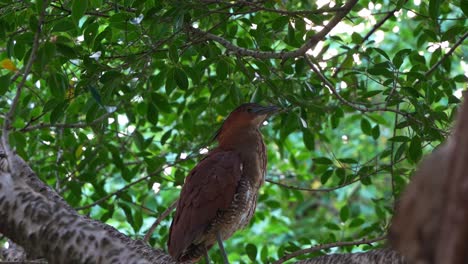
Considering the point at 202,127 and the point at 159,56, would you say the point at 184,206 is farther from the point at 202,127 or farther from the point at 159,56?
the point at 202,127

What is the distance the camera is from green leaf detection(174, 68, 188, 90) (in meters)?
3.64

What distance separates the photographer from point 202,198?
396cm

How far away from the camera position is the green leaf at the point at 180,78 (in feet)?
12.0

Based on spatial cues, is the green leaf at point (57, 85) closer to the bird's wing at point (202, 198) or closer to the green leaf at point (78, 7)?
the green leaf at point (78, 7)

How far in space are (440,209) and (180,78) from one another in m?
2.63

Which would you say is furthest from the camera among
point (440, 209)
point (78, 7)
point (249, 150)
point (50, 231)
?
point (249, 150)

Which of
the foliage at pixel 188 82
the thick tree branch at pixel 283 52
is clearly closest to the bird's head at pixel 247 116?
the foliage at pixel 188 82

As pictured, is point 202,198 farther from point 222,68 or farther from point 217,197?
point 222,68

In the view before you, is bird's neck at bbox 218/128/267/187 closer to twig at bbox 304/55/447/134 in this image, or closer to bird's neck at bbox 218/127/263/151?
bird's neck at bbox 218/127/263/151

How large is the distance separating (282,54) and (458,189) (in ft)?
8.82

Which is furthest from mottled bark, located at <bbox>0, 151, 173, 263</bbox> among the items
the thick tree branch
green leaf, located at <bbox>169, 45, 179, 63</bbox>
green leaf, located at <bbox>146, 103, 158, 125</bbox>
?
green leaf, located at <bbox>146, 103, 158, 125</bbox>

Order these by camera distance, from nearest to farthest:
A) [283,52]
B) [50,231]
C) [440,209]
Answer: [440,209] → [50,231] → [283,52]

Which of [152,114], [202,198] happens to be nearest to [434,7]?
[202,198]

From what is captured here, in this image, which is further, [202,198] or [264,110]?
[264,110]
